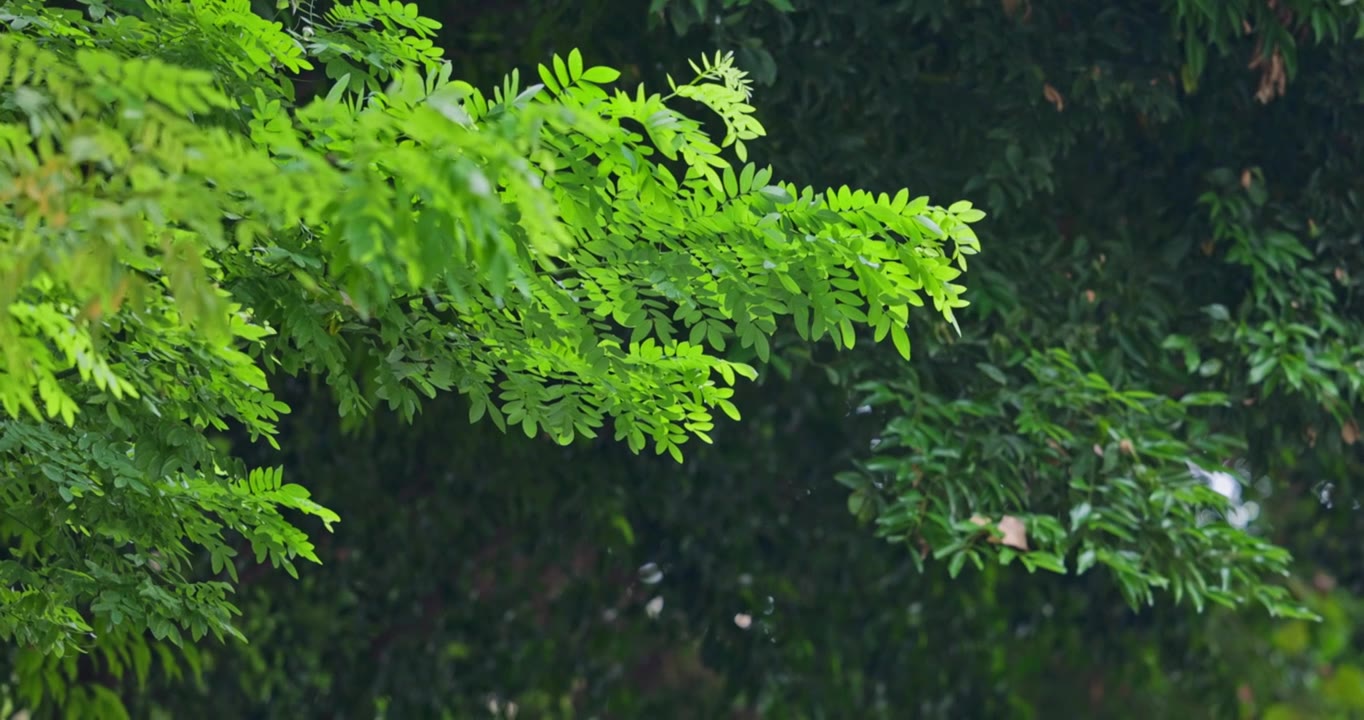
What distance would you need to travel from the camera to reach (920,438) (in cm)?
416

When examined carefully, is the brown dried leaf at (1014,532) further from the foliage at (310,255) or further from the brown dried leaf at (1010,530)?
the foliage at (310,255)

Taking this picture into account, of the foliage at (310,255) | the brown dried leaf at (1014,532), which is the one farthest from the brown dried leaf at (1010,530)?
the foliage at (310,255)

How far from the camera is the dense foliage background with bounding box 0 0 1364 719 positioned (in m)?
4.28

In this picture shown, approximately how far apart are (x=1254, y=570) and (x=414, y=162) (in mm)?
3720

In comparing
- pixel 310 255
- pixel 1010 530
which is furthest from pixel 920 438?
pixel 310 255

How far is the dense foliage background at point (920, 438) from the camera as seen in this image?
4281 millimetres

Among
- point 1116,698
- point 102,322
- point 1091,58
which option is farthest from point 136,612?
point 1116,698

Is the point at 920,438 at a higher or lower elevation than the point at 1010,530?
higher

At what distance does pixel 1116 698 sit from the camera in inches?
323

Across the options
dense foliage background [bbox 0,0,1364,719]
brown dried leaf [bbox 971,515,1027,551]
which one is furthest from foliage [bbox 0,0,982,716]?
brown dried leaf [bbox 971,515,1027,551]

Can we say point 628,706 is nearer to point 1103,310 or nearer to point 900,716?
point 900,716

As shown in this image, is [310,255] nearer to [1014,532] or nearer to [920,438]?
[920,438]

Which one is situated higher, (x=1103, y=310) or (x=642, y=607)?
(x=1103, y=310)

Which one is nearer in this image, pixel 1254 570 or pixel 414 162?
pixel 414 162
